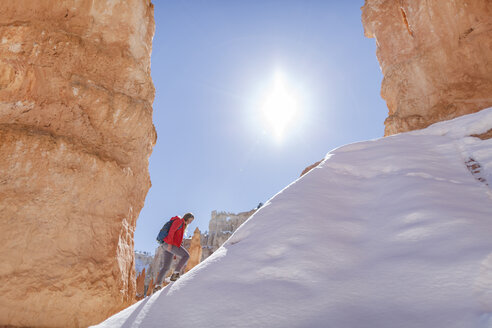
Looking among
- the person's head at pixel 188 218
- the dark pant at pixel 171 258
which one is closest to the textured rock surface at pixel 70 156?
the dark pant at pixel 171 258

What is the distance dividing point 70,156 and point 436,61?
10.6 meters

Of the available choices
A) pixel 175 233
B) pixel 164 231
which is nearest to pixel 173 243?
pixel 175 233

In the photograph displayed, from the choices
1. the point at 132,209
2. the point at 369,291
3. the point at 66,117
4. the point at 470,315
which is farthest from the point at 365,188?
the point at 66,117

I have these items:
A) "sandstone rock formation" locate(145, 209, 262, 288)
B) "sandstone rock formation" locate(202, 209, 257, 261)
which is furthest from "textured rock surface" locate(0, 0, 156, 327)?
"sandstone rock formation" locate(202, 209, 257, 261)

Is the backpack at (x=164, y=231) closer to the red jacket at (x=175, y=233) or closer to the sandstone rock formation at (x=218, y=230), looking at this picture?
the red jacket at (x=175, y=233)

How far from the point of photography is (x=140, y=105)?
825 cm

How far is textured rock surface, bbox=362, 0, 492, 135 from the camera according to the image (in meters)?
8.86

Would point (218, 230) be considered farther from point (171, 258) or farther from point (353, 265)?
point (353, 265)

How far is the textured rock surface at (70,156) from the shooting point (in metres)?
5.51

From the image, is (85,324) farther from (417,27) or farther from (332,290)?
(417,27)

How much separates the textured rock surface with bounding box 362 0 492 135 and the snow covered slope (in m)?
6.89

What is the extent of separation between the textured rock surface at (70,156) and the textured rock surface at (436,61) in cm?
837

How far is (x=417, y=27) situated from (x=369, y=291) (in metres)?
11.2

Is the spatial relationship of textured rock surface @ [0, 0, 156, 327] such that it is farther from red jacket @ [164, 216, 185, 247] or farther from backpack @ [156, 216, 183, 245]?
red jacket @ [164, 216, 185, 247]
